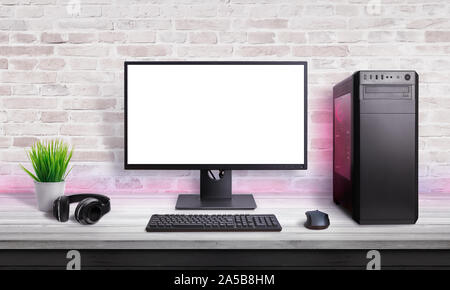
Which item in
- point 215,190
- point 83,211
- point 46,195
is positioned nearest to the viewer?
point 83,211

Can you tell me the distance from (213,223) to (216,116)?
19.1 inches

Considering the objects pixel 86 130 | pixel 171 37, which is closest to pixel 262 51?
pixel 171 37

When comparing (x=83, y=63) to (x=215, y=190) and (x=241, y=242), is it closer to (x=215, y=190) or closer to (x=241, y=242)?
(x=215, y=190)

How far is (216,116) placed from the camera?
4.58ft

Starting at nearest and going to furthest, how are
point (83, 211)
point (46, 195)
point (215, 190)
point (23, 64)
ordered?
point (83, 211), point (46, 195), point (215, 190), point (23, 64)

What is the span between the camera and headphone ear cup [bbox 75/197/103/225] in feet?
3.61

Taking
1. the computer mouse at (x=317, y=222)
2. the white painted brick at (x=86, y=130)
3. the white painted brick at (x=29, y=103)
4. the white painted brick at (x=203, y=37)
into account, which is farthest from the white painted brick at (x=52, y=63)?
the computer mouse at (x=317, y=222)

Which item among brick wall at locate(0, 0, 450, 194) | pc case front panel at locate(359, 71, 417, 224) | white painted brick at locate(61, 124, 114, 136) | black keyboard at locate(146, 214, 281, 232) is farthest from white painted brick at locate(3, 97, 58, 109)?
pc case front panel at locate(359, 71, 417, 224)

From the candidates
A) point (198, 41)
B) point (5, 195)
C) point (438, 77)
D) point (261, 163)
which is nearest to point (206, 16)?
point (198, 41)

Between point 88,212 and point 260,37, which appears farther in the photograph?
point 260,37

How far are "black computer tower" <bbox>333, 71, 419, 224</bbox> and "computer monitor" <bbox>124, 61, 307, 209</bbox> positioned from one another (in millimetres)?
304

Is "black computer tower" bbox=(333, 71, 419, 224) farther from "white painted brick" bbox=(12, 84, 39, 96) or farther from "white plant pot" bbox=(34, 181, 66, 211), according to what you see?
"white painted brick" bbox=(12, 84, 39, 96)

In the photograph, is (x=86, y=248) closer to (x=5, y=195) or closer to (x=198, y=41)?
(x=5, y=195)
